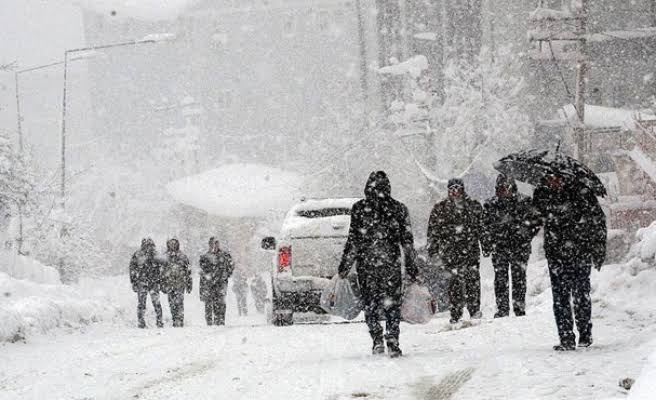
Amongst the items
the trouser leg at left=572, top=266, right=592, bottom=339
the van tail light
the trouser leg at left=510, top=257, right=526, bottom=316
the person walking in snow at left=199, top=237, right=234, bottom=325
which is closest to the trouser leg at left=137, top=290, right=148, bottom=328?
the person walking in snow at left=199, top=237, right=234, bottom=325

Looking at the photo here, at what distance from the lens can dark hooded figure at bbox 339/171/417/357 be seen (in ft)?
28.9

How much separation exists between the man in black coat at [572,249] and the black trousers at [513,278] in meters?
3.49

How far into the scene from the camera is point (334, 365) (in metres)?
8.59

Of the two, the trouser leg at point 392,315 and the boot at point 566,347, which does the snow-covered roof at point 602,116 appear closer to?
the trouser leg at point 392,315

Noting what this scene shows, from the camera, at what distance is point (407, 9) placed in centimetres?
5319

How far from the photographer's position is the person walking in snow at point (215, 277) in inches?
649

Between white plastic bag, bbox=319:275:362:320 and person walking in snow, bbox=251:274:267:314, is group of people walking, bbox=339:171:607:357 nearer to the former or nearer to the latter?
white plastic bag, bbox=319:275:362:320

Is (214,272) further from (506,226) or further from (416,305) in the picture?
(416,305)

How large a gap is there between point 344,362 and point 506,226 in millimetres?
4094

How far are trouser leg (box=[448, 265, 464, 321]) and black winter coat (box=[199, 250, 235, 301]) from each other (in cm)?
541

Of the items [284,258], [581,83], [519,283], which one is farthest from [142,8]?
[519,283]

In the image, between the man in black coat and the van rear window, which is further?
the van rear window

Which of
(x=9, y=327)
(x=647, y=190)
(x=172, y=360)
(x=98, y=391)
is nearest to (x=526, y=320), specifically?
(x=172, y=360)

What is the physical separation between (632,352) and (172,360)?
4451 mm
